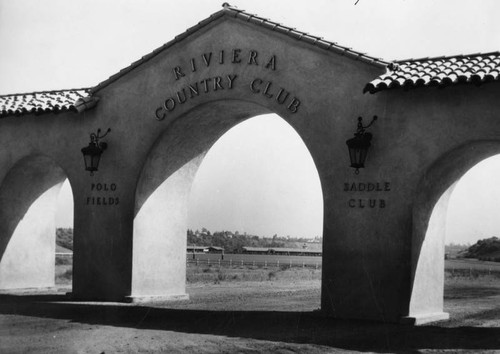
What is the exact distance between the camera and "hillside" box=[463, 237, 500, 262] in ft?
342

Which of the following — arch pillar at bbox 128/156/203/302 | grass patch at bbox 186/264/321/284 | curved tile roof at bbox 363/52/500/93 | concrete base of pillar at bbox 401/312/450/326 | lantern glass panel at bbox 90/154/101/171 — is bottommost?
grass patch at bbox 186/264/321/284

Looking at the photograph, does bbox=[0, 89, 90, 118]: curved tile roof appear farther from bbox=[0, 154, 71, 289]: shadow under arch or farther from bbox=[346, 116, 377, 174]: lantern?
bbox=[346, 116, 377, 174]: lantern

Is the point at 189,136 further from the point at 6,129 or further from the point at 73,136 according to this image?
the point at 6,129

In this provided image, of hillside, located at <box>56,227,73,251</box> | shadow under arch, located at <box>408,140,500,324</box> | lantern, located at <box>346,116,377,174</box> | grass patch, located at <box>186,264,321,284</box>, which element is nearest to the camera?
shadow under arch, located at <box>408,140,500,324</box>

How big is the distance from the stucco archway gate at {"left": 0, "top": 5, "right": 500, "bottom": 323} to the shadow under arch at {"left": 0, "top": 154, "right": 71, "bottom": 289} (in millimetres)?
46

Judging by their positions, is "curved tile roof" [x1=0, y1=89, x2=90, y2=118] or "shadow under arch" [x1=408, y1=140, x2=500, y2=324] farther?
"curved tile roof" [x1=0, y1=89, x2=90, y2=118]

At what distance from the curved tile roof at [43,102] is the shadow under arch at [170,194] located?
2.28 metres

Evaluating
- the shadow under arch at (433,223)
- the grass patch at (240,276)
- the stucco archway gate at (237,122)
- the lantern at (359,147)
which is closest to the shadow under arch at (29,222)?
the stucco archway gate at (237,122)

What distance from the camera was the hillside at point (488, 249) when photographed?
104 m

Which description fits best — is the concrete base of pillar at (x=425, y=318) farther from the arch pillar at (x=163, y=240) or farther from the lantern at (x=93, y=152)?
the lantern at (x=93, y=152)

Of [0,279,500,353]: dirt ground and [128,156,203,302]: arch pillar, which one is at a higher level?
[128,156,203,302]: arch pillar

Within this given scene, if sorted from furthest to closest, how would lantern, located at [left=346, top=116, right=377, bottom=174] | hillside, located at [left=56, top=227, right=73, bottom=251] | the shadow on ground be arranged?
1. hillside, located at [left=56, top=227, right=73, bottom=251]
2. lantern, located at [left=346, top=116, right=377, bottom=174]
3. the shadow on ground

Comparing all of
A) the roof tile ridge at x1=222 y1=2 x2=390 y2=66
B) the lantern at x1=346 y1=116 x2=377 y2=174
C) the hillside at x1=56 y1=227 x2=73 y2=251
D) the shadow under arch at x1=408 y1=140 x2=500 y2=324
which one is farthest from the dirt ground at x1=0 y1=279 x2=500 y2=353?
the hillside at x1=56 y1=227 x2=73 y2=251

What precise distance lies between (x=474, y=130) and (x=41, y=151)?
9942mm
